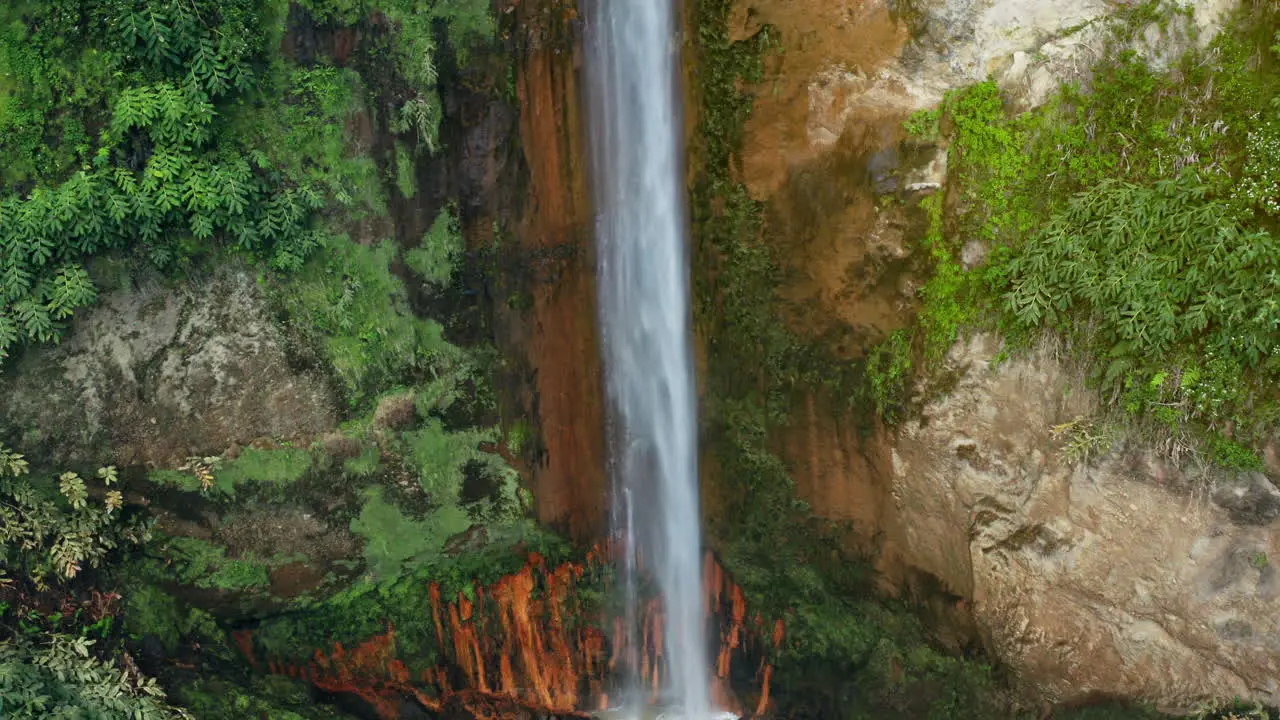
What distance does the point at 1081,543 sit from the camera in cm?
582

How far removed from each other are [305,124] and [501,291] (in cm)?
184

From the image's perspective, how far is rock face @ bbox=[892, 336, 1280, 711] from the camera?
211 inches

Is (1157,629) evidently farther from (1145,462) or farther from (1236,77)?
(1236,77)

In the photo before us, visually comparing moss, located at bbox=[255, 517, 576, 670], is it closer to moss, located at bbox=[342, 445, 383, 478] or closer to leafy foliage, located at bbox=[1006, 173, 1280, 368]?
moss, located at bbox=[342, 445, 383, 478]

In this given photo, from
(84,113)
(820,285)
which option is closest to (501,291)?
(820,285)

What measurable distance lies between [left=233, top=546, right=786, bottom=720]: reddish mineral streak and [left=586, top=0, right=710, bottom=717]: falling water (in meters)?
0.21

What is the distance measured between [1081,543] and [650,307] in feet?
11.3

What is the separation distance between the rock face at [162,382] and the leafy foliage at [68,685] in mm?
1320

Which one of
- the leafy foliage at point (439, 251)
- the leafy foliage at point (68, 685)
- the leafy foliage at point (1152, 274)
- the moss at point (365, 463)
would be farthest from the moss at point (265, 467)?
the leafy foliage at point (1152, 274)

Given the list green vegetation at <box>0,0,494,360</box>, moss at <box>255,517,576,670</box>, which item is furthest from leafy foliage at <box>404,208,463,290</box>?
moss at <box>255,517,576,670</box>

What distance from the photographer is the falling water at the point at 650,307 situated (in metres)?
6.67

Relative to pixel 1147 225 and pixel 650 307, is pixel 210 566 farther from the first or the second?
pixel 1147 225

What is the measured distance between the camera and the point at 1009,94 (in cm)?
566

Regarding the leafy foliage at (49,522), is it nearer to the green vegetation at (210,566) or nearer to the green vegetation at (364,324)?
the green vegetation at (210,566)
